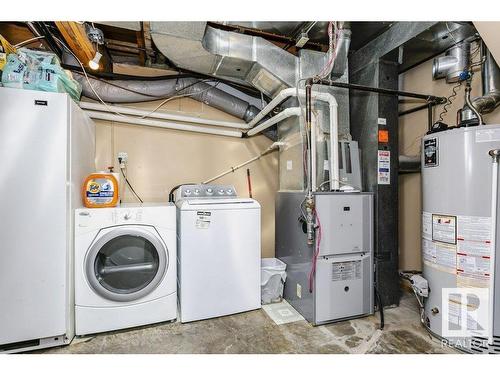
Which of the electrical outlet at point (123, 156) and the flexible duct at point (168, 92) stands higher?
the flexible duct at point (168, 92)

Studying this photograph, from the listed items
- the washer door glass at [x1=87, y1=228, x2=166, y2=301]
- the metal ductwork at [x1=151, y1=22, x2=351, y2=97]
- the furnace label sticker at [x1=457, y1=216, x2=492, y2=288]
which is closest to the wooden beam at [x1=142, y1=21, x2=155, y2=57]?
the metal ductwork at [x1=151, y1=22, x2=351, y2=97]

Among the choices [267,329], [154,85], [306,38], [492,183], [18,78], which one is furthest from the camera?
[154,85]

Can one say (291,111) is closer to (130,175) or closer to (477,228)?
(477,228)

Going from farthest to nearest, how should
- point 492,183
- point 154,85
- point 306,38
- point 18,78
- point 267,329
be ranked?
point 154,85 → point 306,38 → point 267,329 → point 18,78 → point 492,183

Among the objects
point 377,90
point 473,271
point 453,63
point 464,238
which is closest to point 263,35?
point 377,90

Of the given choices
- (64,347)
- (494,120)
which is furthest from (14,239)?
(494,120)

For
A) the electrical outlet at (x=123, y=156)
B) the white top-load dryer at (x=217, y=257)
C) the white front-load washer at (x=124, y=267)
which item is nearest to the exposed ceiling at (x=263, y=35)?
the electrical outlet at (x=123, y=156)

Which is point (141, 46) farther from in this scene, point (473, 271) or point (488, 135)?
point (473, 271)

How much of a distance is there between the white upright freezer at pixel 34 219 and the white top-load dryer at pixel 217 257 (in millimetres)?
826

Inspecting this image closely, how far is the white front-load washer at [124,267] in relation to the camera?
1896 millimetres

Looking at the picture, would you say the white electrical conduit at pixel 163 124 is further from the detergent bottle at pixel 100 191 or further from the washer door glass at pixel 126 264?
the washer door glass at pixel 126 264

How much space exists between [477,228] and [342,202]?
2.82 feet

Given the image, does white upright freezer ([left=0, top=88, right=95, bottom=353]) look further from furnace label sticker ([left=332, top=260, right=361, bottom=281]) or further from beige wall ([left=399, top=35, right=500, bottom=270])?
beige wall ([left=399, top=35, right=500, bottom=270])

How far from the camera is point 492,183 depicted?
1.63 meters
